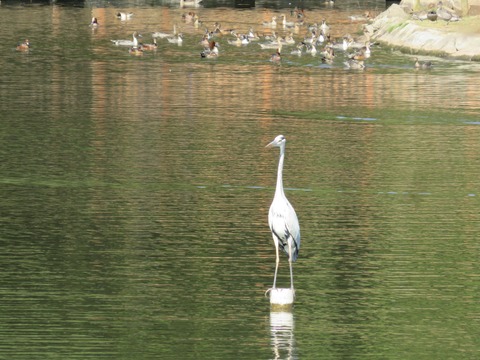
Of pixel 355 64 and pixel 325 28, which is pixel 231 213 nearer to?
pixel 355 64

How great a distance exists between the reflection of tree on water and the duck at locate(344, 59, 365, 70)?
40.8 meters

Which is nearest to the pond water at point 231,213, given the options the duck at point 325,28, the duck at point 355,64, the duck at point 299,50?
the duck at point 355,64

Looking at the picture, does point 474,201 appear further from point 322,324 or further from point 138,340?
point 138,340

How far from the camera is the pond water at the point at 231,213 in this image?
20.2 meters

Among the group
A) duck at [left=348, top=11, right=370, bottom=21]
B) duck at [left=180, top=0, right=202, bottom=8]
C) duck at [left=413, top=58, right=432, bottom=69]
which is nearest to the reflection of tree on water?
duck at [left=413, top=58, right=432, bottom=69]

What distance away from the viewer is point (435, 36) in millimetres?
68375

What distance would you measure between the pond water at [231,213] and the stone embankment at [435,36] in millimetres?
8705

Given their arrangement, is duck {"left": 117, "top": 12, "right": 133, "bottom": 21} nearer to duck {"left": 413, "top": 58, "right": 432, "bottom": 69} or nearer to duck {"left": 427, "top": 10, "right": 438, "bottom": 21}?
duck {"left": 427, "top": 10, "right": 438, "bottom": 21}

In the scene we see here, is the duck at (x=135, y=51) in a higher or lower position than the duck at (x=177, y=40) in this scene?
lower

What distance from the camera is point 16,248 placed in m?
25.4

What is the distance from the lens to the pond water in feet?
66.2

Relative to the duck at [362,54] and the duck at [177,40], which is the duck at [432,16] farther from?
the duck at [177,40]

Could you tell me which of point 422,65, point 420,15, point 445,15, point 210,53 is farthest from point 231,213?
point 420,15

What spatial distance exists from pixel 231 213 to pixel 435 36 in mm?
41179
